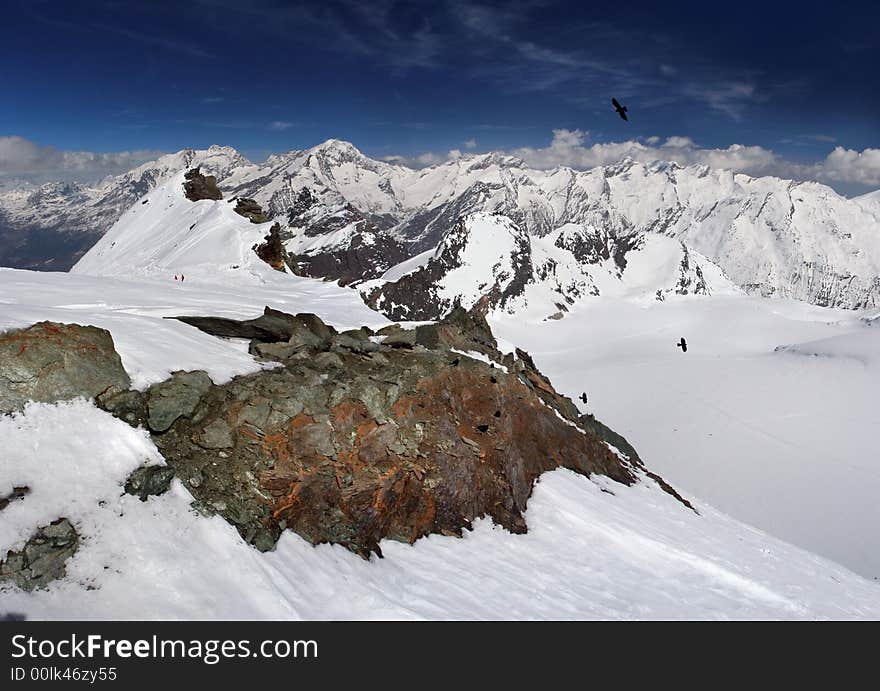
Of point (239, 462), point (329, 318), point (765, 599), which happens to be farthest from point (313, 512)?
point (329, 318)

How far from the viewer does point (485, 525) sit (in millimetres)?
A: 13656

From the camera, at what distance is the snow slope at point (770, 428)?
4409 centimetres

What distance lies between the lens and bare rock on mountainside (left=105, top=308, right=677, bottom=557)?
9977mm

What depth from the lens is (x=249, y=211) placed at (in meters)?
55.9

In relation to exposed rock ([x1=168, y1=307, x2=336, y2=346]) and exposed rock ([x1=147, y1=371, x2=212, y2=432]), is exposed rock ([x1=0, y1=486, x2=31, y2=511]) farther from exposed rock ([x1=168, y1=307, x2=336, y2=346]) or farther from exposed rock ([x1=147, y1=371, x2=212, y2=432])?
exposed rock ([x1=168, y1=307, x2=336, y2=346])

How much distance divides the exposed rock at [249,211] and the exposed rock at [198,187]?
30.9ft

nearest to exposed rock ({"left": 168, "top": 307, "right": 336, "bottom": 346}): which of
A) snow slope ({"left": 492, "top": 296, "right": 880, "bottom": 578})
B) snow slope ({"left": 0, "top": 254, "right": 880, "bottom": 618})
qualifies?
snow slope ({"left": 0, "top": 254, "right": 880, "bottom": 618})

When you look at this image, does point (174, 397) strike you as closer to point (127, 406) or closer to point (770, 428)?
point (127, 406)

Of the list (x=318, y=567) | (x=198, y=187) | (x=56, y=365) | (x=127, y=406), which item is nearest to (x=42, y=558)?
(x=127, y=406)

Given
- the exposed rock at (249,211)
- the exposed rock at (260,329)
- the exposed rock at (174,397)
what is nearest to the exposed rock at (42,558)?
the exposed rock at (174,397)

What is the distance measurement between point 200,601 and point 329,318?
62.9ft

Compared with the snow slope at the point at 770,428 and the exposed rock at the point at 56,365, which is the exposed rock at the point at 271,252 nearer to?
the exposed rock at the point at 56,365

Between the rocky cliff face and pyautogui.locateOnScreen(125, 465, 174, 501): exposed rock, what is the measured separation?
0.02 meters
